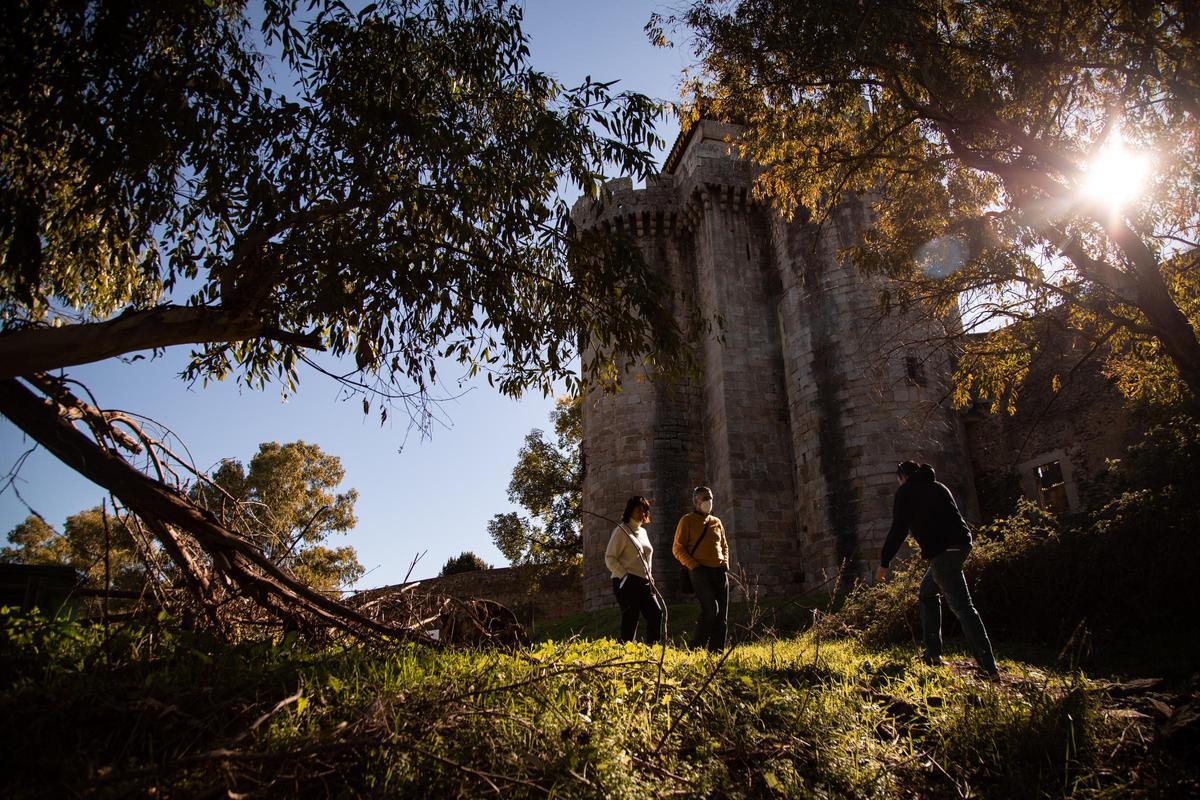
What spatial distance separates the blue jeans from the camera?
5.34m

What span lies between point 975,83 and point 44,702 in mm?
9817

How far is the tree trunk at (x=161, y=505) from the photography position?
3.93 m

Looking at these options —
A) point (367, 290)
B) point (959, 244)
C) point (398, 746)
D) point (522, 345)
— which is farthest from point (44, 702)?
point (959, 244)

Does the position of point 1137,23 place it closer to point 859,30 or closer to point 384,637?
point 859,30

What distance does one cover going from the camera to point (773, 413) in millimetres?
17297

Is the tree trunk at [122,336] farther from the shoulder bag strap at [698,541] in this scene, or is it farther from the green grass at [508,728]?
the shoulder bag strap at [698,541]

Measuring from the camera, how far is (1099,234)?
370 inches

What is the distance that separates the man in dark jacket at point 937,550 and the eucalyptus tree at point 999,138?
3631mm

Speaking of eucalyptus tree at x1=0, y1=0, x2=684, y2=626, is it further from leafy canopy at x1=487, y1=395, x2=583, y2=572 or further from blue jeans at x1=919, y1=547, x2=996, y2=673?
leafy canopy at x1=487, y1=395, x2=583, y2=572

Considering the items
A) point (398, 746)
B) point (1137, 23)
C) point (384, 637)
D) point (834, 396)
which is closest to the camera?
point (398, 746)

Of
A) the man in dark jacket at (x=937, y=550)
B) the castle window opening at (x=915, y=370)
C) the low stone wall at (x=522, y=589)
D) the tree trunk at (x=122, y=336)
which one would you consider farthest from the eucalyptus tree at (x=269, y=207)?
the low stone wall at (x=522, y=589)

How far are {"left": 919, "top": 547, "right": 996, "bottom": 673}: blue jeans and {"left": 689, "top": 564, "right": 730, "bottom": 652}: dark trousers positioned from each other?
170 cm

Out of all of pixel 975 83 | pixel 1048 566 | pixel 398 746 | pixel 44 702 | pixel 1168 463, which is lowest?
pixel 398 746

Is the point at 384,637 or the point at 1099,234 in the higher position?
the point at 1099,234
